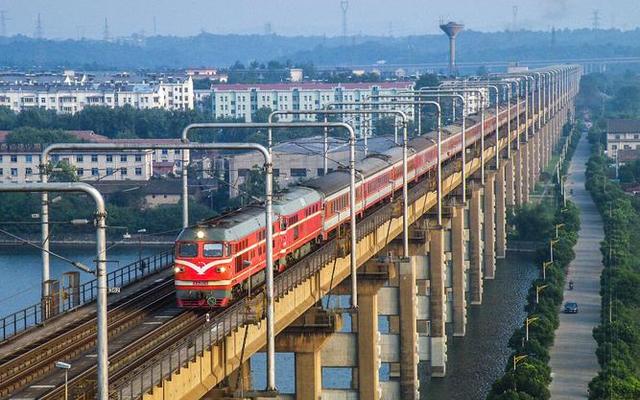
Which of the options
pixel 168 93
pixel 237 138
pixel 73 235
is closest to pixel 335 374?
pixel 73 235

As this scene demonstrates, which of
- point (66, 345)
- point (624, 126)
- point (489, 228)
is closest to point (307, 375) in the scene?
point (66, 345)

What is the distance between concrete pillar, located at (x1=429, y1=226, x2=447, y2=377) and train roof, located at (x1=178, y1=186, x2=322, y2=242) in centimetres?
1314

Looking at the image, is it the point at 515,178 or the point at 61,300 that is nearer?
the point at 61,300

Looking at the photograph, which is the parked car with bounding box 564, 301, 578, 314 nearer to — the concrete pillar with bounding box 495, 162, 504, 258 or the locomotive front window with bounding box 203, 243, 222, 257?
the concrete pillar with bounding box 495, 162, 504, 258

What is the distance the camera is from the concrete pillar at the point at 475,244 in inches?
1946

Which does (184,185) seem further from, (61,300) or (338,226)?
(338,226)

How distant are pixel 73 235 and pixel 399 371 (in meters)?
33.9

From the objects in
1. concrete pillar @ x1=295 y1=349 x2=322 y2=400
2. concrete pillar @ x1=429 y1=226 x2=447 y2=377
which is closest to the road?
concrete pillar @ x1=429 y1=226 x2=447 y2=377

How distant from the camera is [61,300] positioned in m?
20.3

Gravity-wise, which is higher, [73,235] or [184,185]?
[184,185]

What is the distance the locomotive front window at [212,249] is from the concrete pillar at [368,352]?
33.8ft

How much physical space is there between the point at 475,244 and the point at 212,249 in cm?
3157

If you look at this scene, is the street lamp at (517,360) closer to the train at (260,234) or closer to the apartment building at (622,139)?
the train at (260,234)

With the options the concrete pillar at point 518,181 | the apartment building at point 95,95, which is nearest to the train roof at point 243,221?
the concrete pillar at point 518,181
